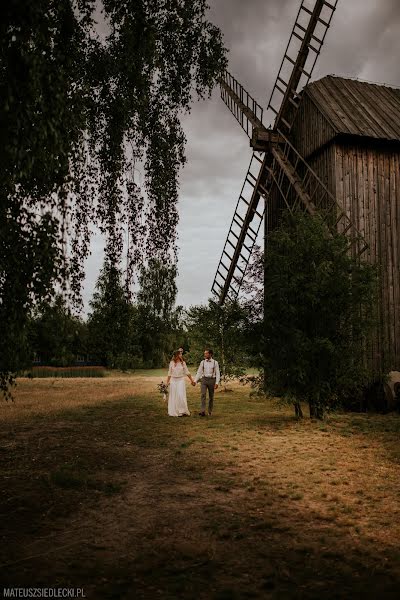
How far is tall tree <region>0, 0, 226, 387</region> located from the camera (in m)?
4.27

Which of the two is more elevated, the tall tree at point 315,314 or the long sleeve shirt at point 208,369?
the tall tree at point 315,314

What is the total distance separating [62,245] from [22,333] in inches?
42.9

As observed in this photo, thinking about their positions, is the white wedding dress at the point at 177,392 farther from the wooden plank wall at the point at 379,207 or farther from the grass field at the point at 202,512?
the wooden plank wall at the point at 379,207

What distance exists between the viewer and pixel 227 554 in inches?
169

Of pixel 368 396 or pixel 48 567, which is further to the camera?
pixel 368 396

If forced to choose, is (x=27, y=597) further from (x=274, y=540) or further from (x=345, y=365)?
(x=345, y=365)

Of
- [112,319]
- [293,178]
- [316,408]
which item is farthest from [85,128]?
[293,178]

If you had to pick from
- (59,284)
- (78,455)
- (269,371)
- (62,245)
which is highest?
(62,245)

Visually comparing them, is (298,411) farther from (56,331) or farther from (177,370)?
(56,331)

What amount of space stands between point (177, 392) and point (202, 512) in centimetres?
826

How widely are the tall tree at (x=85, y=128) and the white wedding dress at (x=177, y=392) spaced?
24.7 ft

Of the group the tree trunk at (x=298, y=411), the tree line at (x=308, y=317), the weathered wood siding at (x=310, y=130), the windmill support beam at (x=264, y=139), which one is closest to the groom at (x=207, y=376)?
the tree line at (x=308, y=317)

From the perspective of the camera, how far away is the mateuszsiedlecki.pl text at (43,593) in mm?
3487

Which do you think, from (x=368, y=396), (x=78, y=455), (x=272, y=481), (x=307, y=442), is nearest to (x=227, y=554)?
(x=272, y=481)
